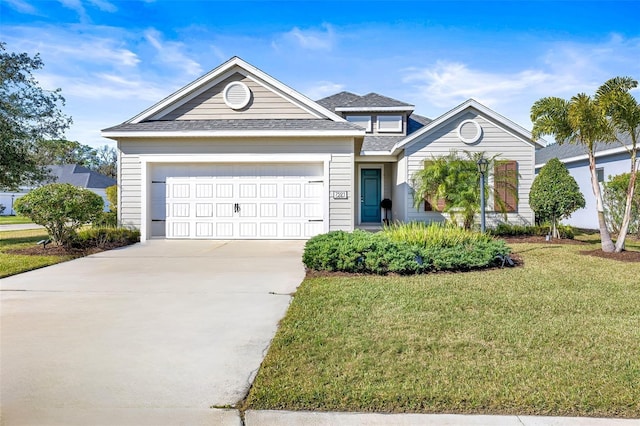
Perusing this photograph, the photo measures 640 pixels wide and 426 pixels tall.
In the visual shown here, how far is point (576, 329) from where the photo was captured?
4.10m

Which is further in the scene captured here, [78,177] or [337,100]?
[78,177]

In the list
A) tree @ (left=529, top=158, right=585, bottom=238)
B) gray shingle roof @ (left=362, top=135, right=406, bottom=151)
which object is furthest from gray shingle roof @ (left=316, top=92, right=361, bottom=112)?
tree @ (left=529, top=158, right=585, bottom=238)

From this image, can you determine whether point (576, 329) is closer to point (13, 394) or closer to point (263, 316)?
point (263, 316)

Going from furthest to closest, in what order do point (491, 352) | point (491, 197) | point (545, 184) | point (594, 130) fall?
point (491, 197)
point (545, 184)
point (594, 130)
point (491, 352)

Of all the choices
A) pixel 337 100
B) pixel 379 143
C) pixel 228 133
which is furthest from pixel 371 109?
pixel 228 133

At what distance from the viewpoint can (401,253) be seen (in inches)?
272

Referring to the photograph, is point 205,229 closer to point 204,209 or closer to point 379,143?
point 204,209

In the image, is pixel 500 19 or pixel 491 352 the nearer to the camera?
pixel 491 352

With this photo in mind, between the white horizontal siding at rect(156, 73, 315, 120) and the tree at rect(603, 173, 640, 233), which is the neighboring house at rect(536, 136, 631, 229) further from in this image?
the white horizontal siding at rect(156, 73, 315, 120)

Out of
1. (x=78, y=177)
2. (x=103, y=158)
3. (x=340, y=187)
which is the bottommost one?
(x=340, y=187)

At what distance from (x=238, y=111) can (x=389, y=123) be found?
312 inches

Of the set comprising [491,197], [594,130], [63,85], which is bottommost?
[491,197]

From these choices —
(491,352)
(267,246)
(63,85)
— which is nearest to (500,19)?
(267,246)

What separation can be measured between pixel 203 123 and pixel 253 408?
1057cm
